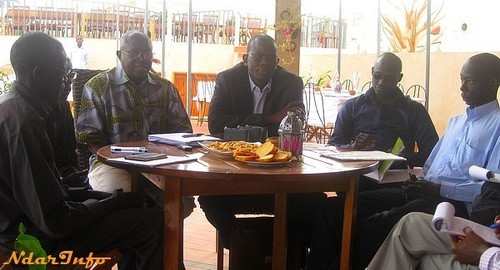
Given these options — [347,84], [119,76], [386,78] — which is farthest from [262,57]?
[347,84]

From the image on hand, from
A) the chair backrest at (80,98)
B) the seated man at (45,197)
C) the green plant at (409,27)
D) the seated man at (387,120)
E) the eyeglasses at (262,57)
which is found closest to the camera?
the seated man at (45,197)

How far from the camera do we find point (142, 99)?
9.34ft

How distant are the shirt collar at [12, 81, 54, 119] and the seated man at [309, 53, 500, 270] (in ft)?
4.17

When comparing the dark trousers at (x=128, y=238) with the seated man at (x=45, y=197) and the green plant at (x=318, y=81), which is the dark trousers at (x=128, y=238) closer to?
the seated man at (x=45, y=197)

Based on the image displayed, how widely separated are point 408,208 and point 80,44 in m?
8.36

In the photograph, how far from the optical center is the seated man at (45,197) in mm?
1591

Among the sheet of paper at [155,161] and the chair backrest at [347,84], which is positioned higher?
the chair backrest at [347,84]

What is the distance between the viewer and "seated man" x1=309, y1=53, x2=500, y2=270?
7.61 feet

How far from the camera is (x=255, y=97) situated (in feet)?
10.4

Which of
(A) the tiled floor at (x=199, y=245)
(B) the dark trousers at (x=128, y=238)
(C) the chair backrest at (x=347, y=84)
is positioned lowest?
(A) the tiled floor at (x=199, y=245)

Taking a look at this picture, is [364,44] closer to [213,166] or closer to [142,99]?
[142,99]

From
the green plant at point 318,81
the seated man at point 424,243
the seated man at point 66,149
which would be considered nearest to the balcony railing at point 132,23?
the green plant at point 318,81

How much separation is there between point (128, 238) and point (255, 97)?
4.86ft

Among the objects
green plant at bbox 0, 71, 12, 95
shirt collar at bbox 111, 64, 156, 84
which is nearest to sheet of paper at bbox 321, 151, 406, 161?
shirt collar at bbox 111, 64, 156, 84
